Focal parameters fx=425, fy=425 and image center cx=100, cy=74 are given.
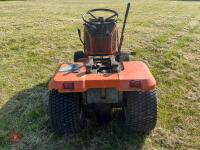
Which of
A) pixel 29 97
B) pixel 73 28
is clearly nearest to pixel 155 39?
pixel 73 28

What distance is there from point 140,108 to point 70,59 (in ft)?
13.8

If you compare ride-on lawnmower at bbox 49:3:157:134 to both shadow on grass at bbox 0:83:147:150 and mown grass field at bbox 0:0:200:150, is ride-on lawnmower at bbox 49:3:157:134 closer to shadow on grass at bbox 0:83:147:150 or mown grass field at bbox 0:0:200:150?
shadow on grass at bbox 0:83:147:150

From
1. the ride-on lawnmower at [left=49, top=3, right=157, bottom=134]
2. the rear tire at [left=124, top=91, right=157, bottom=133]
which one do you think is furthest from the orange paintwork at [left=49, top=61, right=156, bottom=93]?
the rear tire at [left=124, top=91, right=157, bottom=133]

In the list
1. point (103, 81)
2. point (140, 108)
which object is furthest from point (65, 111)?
point (140, 108)

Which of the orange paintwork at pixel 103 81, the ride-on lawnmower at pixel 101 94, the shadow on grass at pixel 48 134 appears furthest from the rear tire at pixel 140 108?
the shadow on grass at pixel 48 134

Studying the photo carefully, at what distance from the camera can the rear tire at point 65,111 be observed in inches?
219

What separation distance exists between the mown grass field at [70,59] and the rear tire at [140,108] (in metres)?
0.51

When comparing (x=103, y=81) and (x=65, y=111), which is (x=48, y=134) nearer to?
(x=65, y=111)

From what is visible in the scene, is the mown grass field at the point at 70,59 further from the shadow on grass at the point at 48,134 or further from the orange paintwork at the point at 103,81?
the orange paintwork at the point at 103,81

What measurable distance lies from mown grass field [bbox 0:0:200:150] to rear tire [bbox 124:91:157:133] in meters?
0.51

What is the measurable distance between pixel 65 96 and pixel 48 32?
6465 mm

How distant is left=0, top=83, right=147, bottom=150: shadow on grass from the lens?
235 inches

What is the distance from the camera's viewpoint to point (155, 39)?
11164 millimetres

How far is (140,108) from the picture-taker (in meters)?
5.52
